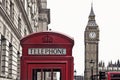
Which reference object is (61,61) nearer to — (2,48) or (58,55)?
(58,55)

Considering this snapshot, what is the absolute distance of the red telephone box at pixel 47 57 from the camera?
33.7 ft

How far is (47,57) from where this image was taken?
33.9ft

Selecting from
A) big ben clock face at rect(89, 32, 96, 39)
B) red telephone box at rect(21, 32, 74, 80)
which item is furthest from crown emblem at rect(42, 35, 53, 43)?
big ben clock face at rect(89, 32, 96, 39)

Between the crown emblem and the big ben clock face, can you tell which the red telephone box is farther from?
the big ben clock face

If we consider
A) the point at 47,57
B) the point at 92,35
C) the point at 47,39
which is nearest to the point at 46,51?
the point at 47,57

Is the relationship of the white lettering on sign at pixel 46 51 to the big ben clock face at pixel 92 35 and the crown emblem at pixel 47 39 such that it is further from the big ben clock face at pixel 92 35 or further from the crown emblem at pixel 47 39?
the big ben clock face at pixel 92 35

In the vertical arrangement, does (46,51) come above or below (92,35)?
below

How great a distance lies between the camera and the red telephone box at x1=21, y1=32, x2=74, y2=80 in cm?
1027

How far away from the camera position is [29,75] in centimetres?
1022

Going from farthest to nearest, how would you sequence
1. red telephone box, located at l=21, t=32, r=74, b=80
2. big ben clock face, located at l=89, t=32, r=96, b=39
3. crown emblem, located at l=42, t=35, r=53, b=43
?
big ben clock face, located at l=89, t=32, r=96, b=39 → crown emblem, located at l=42, t=35, r=53, b=43 → red telephone box, located at l=21, t=32, r=74, b=80

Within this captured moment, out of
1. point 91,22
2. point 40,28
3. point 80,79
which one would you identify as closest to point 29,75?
point 40,28

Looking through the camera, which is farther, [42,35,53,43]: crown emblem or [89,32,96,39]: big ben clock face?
[89,32,96,39]: big ben clock face

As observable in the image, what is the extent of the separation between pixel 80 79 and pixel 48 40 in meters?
170

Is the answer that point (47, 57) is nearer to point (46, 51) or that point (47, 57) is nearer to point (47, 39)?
point (46, 51)
